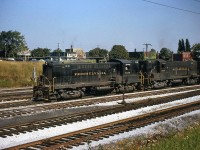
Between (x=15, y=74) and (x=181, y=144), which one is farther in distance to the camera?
(x=15, y=74)

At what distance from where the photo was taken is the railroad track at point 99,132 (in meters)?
10.8

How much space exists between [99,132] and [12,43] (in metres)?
105

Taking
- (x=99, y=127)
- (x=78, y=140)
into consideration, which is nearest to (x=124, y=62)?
(x=99, y=127)

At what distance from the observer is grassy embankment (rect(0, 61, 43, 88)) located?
132 ft

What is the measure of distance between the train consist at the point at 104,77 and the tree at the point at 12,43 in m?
80.4

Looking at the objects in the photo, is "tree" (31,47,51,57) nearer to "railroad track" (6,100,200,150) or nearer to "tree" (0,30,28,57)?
"tree" (0,30,28,57)

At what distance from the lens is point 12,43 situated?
112m

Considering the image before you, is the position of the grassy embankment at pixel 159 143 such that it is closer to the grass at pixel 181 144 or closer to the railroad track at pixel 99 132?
the grass at pixel 181 144

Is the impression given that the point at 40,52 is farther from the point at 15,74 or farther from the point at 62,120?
the point at 62,120

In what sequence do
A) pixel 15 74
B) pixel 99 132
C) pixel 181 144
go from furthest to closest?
pixel 15 74, pixel 99 132, pixel 181 144

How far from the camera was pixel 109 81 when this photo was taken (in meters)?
26.6

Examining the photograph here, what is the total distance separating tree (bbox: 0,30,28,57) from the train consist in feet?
264

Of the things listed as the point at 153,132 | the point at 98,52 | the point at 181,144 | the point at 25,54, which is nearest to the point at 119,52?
the point at 98,52

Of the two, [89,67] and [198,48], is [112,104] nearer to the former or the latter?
[89,67]
